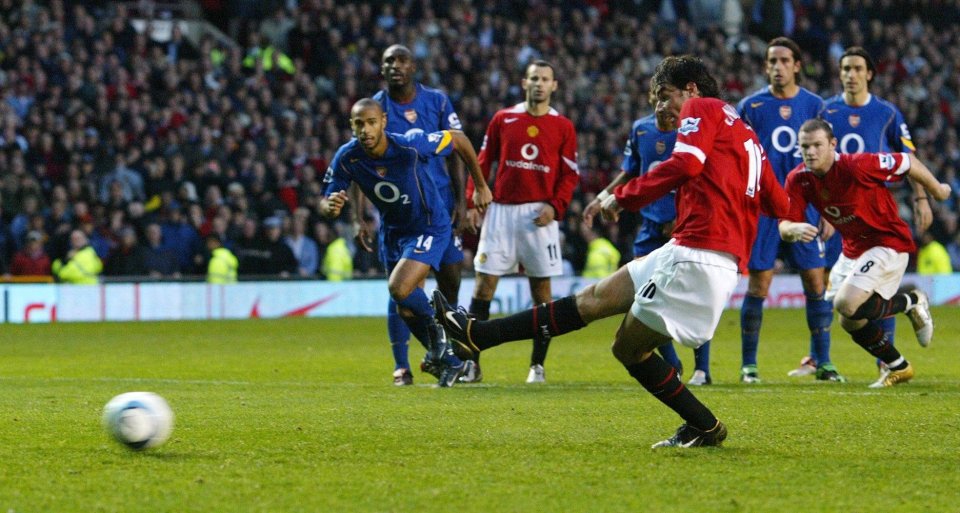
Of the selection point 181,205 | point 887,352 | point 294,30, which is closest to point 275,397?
point 887,352

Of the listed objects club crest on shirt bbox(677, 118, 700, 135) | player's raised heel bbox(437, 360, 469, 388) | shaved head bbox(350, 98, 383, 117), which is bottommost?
player's raised heel bbox(437, 360, 469, 388)

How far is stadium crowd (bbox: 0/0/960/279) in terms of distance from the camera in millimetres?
19391

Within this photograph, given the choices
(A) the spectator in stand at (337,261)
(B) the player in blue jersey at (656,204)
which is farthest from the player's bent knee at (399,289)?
(A) the spectator in stand at (337,261)

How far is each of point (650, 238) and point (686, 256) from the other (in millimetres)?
3653

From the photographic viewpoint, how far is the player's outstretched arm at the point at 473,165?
9406 millimetres

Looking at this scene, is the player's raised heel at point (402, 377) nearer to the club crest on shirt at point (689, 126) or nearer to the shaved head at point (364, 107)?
the shaved head at point (364, 107)

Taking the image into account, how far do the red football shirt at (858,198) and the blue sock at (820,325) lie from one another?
3.31 feet

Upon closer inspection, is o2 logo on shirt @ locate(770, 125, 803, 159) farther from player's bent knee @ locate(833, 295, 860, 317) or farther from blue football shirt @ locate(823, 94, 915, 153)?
player's bent knee @ locate(833, 295, 860, 317)

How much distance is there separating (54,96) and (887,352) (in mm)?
14175

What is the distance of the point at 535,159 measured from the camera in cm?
1040

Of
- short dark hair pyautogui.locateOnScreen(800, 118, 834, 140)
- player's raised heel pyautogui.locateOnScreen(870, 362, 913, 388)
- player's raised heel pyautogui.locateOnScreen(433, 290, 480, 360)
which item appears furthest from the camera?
player's raised heel pyautogui.locateOnScreen(870, 362, 913, 388)

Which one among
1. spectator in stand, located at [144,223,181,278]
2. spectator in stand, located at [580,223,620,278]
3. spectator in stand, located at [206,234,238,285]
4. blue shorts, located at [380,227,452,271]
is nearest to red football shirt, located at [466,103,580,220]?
blue shorts, located at [380,227,452,271]

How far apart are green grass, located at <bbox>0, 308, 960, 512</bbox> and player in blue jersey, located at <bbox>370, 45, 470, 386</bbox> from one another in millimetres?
368

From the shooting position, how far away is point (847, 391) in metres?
8.92
